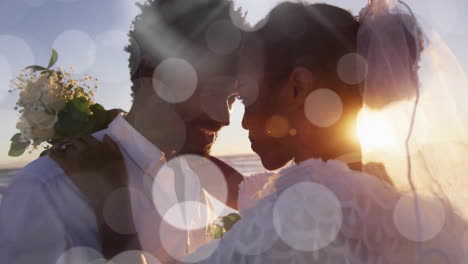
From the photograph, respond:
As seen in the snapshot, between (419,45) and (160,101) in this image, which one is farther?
(160,101)

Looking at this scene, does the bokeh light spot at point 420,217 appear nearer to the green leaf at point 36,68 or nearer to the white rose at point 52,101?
the white rose at point 52,101

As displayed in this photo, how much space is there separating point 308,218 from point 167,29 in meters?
2.68

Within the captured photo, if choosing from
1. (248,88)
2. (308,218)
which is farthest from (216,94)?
(308,218)

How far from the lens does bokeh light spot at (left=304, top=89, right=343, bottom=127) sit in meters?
1.88

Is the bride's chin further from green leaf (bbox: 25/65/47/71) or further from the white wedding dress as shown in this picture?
green leaf (bbox: 25/65/47/71)

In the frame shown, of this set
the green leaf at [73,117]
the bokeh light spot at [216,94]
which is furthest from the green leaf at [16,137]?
the bokeh light spot at [216,94]

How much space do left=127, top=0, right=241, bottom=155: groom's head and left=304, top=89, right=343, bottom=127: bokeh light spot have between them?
6.02 ft

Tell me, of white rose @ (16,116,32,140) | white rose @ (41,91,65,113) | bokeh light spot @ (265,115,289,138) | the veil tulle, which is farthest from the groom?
the veil tulle

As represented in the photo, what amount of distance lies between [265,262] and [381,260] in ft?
1.41

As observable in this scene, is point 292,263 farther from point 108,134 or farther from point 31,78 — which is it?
point 31,78

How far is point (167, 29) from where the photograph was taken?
3.68 metres

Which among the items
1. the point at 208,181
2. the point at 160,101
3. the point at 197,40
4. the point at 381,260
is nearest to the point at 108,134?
the point at 160,101

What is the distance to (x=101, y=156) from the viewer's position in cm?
A: 252

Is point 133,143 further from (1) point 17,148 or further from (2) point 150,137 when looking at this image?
(1) point 17,148
